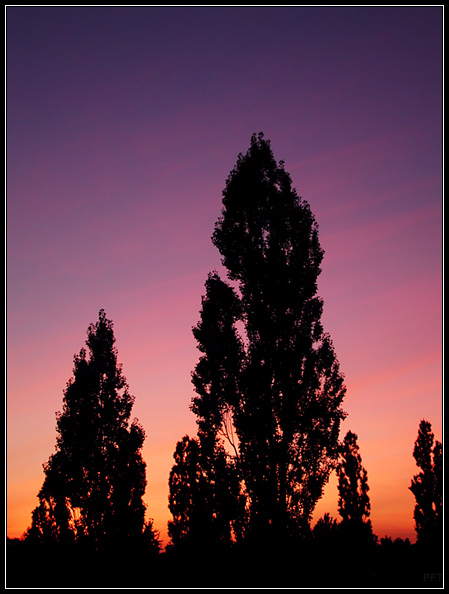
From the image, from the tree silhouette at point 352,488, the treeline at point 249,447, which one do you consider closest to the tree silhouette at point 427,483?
the tree silhouette at point 352,488

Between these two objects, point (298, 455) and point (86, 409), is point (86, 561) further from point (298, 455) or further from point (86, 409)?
point (86, 409)

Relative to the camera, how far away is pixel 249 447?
54.2ft

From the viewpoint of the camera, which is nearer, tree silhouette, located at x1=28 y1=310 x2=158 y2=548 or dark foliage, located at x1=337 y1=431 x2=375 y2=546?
tree silhouette, located at x1=28 y1=310 x2=158 y2=548

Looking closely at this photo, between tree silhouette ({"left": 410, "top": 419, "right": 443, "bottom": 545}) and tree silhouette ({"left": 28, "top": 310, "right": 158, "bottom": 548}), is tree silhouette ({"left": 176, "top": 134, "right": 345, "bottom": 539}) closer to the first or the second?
tree silhouette ({"left": 28, "top": 310, "right": 158, "bottom": 548})

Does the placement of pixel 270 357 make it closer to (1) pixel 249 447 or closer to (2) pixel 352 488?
(1) pixel 249 447

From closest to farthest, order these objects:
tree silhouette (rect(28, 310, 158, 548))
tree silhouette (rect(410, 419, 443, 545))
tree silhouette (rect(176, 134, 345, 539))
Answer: tree silhouette (rect(176, 134, 345, 539)), tree silhouette (rect(28, 310, 158, 548)), tree silhouette (rect(410, 419, 443, 545))

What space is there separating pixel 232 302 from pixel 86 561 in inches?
380

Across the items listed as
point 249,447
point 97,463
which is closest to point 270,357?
point 249,447

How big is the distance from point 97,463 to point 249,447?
901cm

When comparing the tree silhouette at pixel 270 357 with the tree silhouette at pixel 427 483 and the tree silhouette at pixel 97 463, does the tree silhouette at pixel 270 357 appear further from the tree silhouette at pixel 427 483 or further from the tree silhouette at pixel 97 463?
the tree silhouette at pixel 427 483

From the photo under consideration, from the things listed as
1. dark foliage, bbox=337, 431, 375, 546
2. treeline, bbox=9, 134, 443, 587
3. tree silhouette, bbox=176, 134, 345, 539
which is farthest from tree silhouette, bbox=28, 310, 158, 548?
dark foliage, bbox=337, 431, 375, 546

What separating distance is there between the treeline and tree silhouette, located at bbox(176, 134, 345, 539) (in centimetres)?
4

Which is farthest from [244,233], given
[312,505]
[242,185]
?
[312,505]

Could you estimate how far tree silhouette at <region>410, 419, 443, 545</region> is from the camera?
1310 inches
